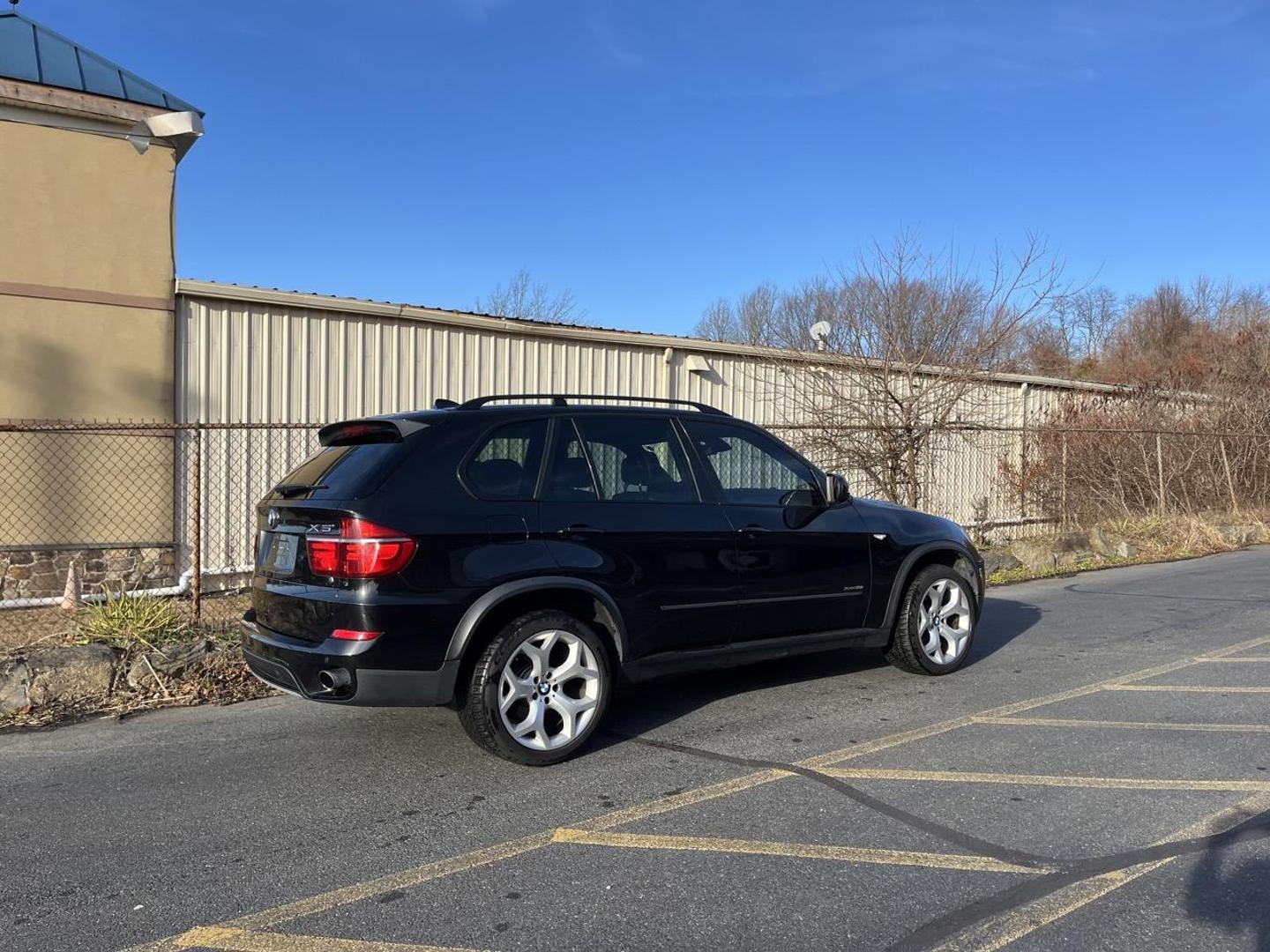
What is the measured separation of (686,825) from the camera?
3969 millimetres

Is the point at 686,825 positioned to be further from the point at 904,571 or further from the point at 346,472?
the point at 904,571

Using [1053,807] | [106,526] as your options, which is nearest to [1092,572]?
[1053,807]

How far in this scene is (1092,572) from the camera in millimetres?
12250

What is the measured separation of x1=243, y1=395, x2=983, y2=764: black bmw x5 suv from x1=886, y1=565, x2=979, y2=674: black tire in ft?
1.70

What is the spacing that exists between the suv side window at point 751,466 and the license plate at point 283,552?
220 cm

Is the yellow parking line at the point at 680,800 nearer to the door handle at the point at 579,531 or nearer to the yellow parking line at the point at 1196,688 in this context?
the door handle at the point at 579,531

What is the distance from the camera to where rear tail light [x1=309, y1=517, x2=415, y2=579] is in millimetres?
4316

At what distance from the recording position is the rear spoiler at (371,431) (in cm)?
471

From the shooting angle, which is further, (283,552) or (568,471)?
(568,471)

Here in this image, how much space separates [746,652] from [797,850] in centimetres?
180

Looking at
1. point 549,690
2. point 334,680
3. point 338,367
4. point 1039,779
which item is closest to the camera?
point 334,680

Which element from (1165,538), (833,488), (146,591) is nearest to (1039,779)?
(833,488)

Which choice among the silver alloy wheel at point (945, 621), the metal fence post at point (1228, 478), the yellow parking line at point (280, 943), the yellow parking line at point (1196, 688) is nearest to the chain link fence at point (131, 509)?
the silver alloy wheel at point (945, 621)

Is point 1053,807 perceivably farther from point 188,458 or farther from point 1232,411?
point 1232,411
